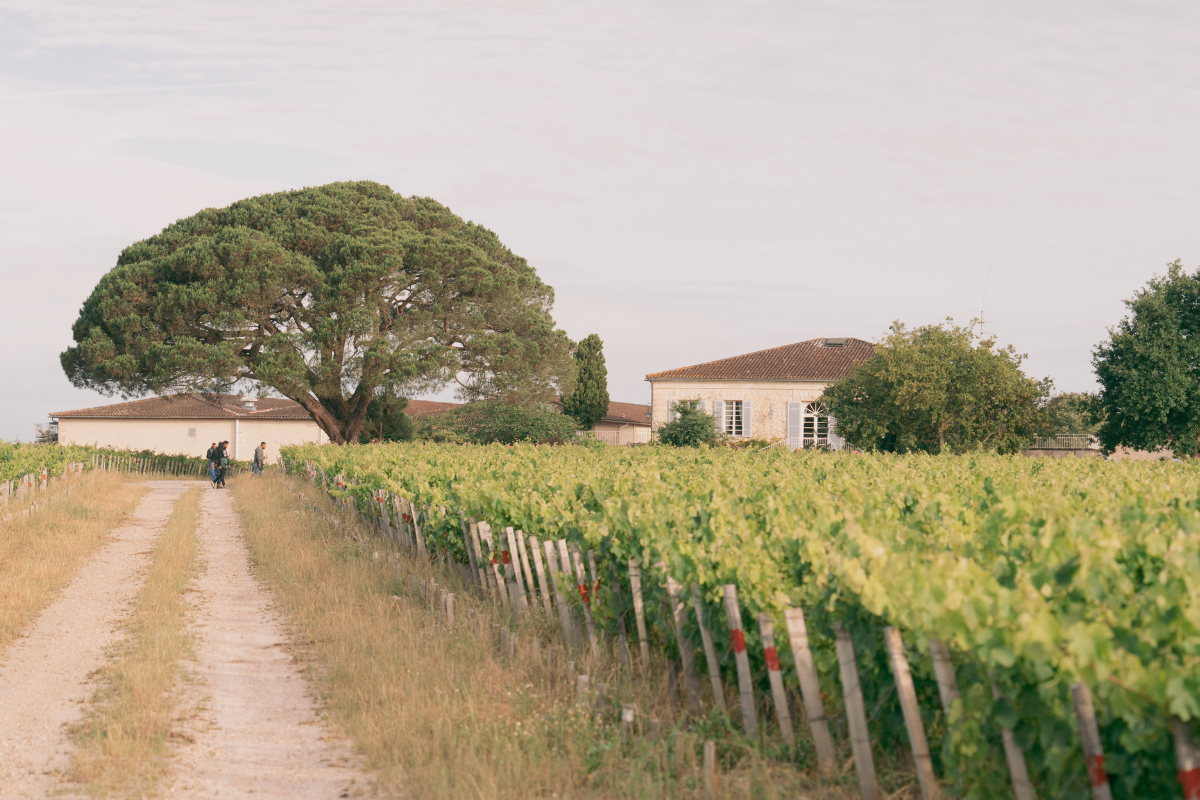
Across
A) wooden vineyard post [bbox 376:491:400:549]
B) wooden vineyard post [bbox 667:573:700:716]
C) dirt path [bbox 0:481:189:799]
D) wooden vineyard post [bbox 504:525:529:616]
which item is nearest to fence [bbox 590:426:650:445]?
wooden vineyard post [bbox 376:491:400:549]

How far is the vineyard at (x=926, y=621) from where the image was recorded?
9.85 ft

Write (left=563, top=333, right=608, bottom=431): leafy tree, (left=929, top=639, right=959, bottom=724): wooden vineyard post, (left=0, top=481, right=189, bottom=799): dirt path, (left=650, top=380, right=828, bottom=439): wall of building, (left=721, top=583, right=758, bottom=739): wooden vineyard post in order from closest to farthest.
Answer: (left=929, top=639, right=959, bottom=724): wooden vineyard post
(left=721, top=583, right=758, bottom=739): wooden vineyard post
(left=0, top=481, right=189, bottom=799): dirt path
(left=650, top=380, right=828, bottom=439): wall of building
(left=563, top=333, right=608, bottom=431): leafy tree

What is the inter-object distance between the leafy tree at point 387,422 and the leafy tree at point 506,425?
20.4 ft

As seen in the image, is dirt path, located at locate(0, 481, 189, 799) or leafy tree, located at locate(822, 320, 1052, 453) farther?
leafy tree, located at locate(822, 320, 1052, 453)

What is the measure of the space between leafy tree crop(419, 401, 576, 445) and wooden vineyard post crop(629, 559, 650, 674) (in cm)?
2773

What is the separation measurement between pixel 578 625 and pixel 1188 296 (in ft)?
123

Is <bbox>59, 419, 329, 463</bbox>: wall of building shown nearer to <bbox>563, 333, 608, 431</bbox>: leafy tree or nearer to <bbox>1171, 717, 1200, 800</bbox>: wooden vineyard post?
<bbox>563, 333, 608, 431</bbox>: leafy tree

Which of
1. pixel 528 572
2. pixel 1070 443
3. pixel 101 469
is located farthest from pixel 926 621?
pixel 1070 443

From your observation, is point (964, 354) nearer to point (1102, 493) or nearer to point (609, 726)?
point (1102, 493)

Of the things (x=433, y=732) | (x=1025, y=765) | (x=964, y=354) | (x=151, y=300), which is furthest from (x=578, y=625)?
(x=151, y=300)

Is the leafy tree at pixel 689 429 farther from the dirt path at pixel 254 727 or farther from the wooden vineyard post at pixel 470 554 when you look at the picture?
the dirt path at pixel 254 727

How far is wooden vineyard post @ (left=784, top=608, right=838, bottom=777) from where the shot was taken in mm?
4180

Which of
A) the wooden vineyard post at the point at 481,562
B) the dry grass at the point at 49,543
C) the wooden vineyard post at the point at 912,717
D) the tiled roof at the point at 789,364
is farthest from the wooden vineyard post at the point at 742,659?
the tiled roof at the point at 789,364

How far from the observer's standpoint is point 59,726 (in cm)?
580
